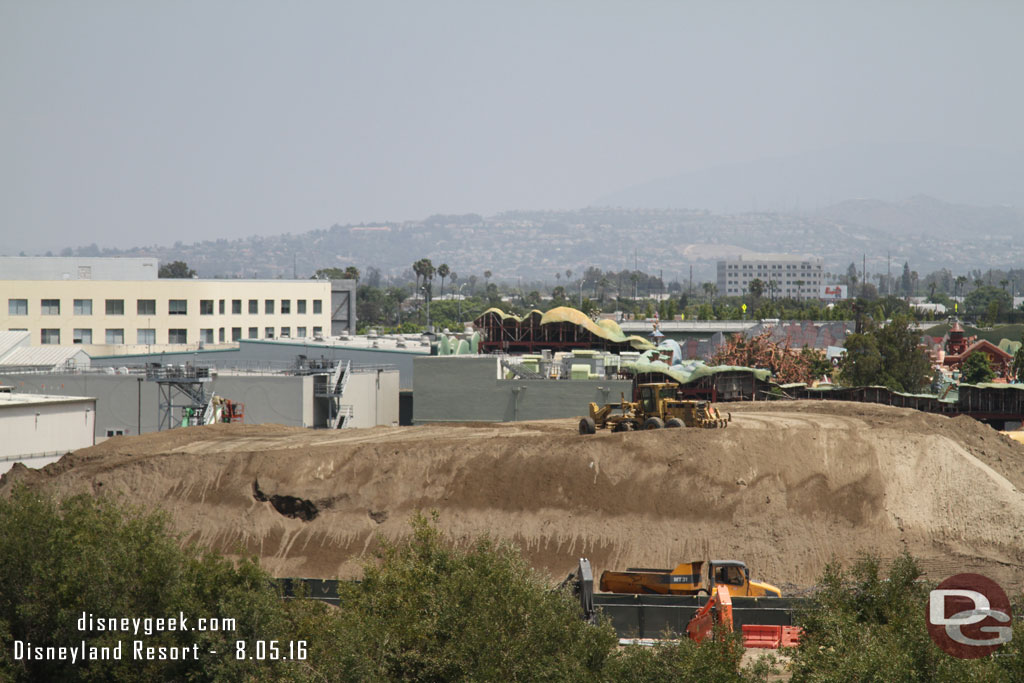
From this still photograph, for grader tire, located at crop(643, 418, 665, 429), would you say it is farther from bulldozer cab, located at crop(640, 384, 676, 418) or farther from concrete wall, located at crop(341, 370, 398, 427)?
concrete wall, located at crop(341, 370, 398, 427)

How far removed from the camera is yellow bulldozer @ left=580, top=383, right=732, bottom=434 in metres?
47.0

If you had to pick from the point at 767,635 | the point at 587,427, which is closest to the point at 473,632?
the point at 767,635

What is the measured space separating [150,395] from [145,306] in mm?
35227

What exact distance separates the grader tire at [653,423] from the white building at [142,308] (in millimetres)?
57372

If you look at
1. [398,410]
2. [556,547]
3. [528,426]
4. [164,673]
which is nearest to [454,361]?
[398,410]

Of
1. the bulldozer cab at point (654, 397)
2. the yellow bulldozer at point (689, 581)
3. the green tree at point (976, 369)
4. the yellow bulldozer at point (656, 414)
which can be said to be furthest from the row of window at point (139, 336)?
the yellow bulldozer at point (689, 581)

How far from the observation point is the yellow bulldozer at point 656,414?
4700 cm

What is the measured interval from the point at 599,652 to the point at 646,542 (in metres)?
17.8

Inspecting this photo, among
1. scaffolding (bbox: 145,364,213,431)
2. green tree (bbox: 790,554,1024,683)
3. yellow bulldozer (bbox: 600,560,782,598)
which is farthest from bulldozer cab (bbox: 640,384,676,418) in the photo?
scaffolding (bbox: 145,364,213,431)

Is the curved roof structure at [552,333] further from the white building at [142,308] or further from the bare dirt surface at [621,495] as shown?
the bare dirt surface at [621,495]

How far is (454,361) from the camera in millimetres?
69000

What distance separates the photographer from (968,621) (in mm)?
23938

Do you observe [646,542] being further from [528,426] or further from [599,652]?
[599,652]

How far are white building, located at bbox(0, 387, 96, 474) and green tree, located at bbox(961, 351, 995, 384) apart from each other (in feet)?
244
